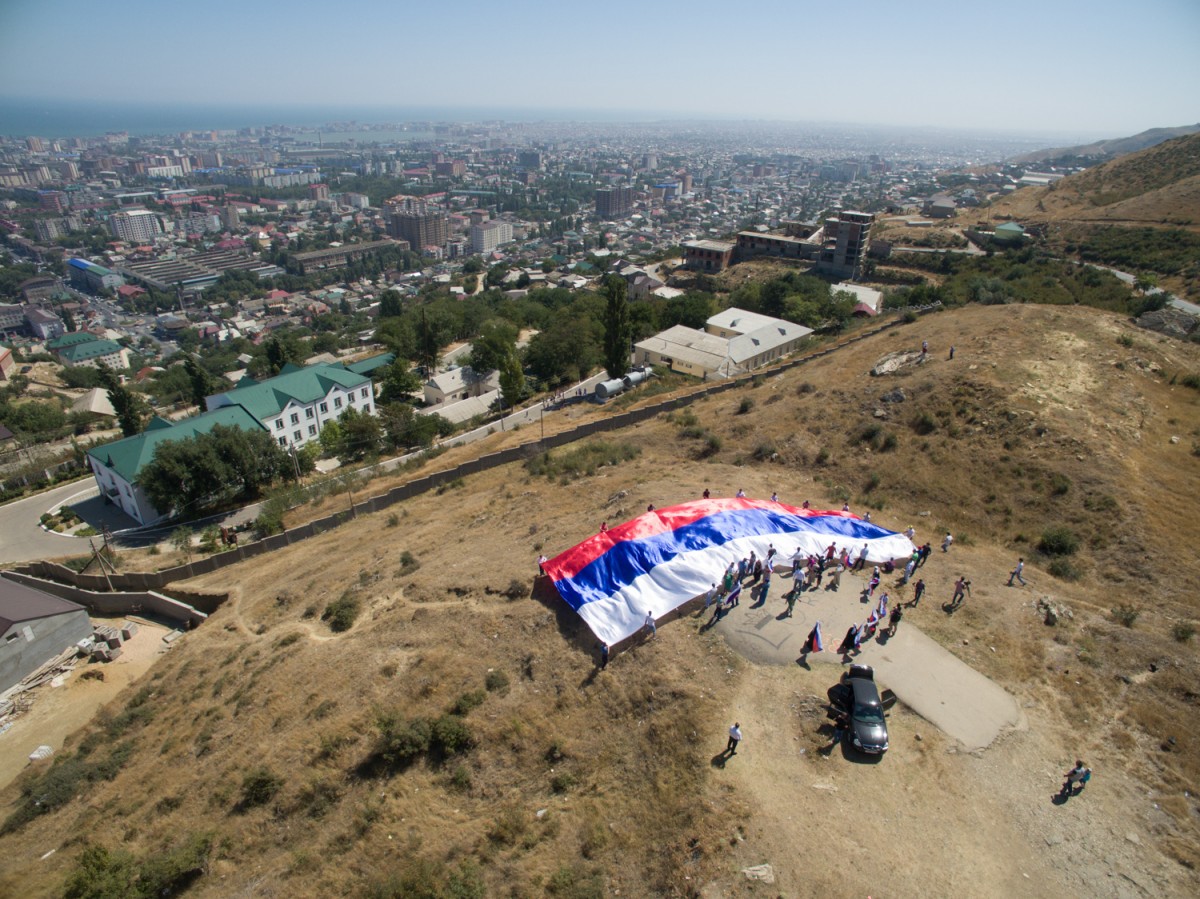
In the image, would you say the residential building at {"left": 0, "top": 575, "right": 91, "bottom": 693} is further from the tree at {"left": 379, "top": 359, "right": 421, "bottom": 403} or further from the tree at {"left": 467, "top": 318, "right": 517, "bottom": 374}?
the tree at {"left": 467, "top": 318, "right": 517, "bottom": 374}

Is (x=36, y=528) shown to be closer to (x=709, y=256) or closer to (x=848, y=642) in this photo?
(x=848, y=642)

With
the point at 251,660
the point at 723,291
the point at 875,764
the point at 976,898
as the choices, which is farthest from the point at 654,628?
the point at 723,291

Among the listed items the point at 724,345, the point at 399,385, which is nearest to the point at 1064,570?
the point at 724,345

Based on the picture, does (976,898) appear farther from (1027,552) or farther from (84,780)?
(84,780)

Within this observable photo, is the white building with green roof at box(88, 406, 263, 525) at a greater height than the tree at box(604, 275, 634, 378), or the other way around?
the tree at box(604, 275, 634, 378)

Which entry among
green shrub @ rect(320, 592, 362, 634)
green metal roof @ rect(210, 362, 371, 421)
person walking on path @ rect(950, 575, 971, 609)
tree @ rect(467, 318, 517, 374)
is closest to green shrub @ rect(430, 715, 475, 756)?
green shrub @ rect(320, 592, 362, 634)
